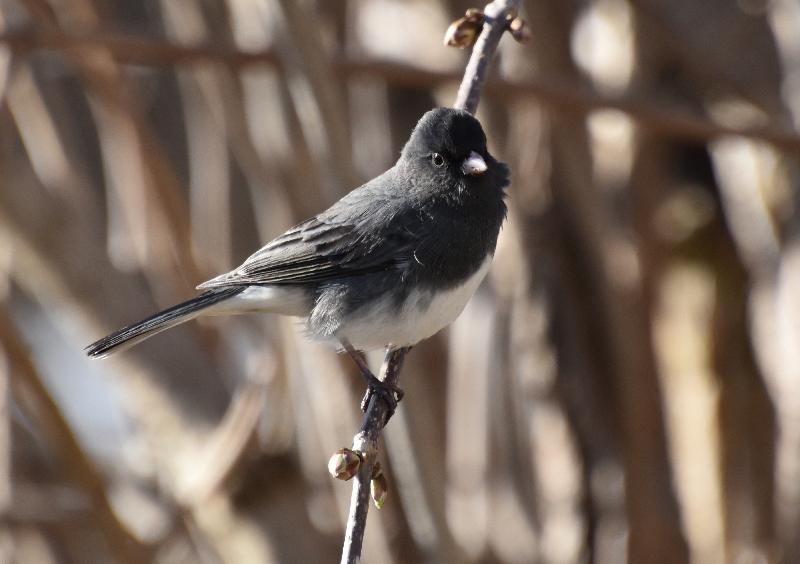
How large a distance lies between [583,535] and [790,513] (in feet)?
2.09

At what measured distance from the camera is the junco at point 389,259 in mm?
2219

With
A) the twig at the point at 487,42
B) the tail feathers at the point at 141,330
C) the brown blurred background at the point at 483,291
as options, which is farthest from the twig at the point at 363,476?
the brown blurred background at the point at 483,291

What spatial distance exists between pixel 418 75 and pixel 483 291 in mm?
877

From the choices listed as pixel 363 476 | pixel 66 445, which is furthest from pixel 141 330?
pixel 363 476

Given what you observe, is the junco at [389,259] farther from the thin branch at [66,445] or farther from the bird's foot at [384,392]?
the thin branch at [66,445]

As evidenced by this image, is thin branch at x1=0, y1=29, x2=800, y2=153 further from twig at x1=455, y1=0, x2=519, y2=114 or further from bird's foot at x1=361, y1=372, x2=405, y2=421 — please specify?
bird's foot at x1=361, y1=372, x2=405, y2=421

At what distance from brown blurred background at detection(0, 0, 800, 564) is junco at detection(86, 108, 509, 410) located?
36cm

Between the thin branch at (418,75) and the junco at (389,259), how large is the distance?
0.35m

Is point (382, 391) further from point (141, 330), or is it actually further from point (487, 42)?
point (487, 42)

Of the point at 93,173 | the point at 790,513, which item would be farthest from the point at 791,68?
the point at 93,173

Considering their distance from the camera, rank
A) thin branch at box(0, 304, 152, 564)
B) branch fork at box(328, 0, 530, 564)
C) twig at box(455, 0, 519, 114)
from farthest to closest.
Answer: thin branch at box(0, 304, 152, 564) < twig at box(455, 0, 519, 114) < branch fork at box(328, 0, 530, 564)

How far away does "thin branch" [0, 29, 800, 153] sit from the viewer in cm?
259

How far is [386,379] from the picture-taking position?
2.16 meters

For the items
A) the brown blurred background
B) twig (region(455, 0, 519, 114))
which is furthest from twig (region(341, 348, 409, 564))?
the brown blurred background
